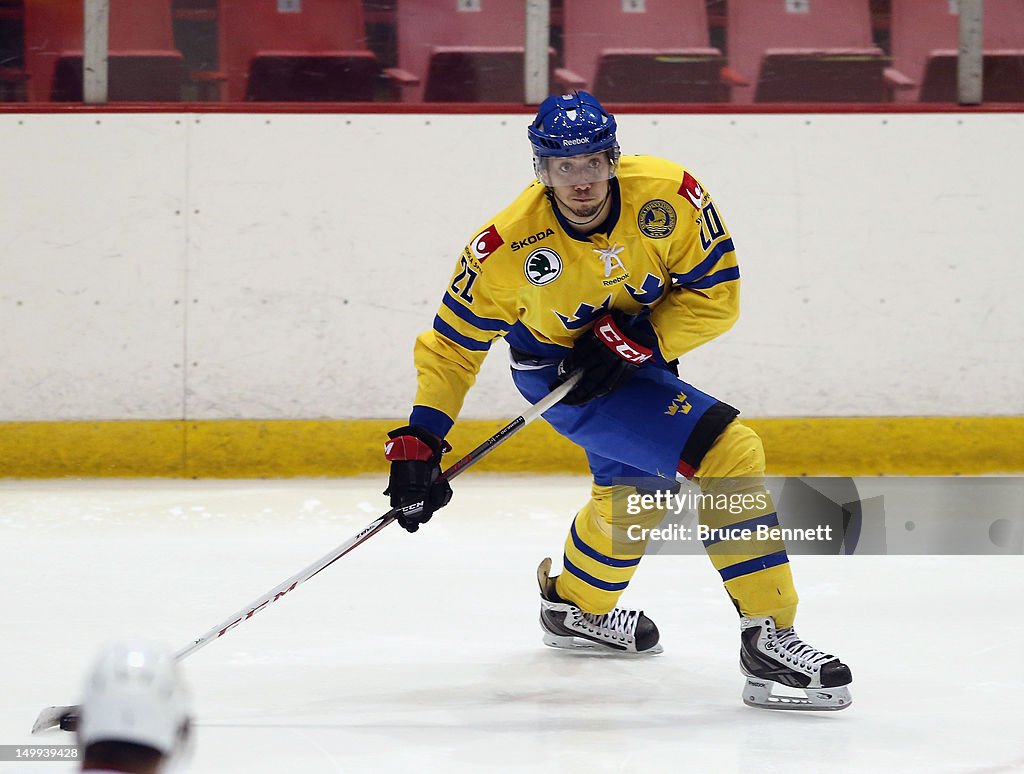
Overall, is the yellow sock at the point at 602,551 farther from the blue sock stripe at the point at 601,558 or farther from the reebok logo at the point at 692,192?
the reebok logo at the point at 692,192

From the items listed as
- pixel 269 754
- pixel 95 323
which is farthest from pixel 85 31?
pixel 269 754

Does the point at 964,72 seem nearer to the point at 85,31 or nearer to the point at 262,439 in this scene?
the point at 262,439

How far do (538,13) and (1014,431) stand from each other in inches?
92.7

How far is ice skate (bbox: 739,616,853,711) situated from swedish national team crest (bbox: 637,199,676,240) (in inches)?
29.9

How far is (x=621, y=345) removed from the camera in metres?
2.63

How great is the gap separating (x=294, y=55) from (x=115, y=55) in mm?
650

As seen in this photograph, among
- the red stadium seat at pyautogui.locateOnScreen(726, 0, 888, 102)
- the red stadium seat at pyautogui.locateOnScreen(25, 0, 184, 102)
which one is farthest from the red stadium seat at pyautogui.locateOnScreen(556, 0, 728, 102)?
the red stadium seat at pyautogui.locateOnScreen(25, 0, 184, 102)

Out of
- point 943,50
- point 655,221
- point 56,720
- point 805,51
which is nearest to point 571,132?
point 655,221

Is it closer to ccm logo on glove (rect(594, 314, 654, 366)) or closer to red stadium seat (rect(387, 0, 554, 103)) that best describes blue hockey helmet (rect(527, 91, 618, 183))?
ccm logo on glove (rect(594, 314, 654, 366))

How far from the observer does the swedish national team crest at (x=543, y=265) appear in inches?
103

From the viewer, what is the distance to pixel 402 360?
193 inches

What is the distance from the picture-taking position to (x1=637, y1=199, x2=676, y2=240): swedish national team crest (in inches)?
103

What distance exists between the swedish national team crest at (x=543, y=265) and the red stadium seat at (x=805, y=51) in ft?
8.85

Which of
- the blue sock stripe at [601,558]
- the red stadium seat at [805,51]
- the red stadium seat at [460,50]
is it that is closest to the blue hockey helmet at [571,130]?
the blue sock stripe at [601,558]
